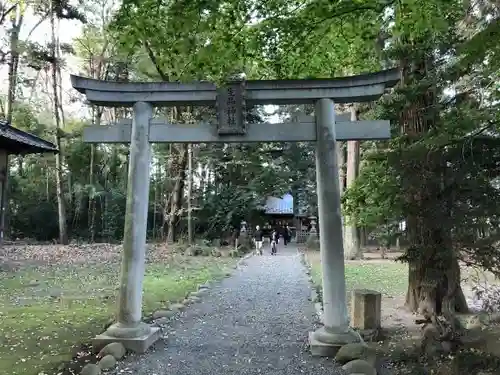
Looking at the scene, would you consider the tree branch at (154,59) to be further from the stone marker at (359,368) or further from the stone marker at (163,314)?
the stone marker at (359,368)

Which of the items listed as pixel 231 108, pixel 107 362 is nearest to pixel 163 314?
pixel 107 362

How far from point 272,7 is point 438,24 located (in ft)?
6.84

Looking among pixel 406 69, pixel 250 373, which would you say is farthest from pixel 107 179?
pixel 250 373

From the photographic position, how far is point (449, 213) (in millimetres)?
5289

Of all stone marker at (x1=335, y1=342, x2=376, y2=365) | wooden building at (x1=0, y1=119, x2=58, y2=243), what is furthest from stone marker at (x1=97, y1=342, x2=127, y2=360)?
wooden building at (x1=0, y1=119, x2=58, y2=243)

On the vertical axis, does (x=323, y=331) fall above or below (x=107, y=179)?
below

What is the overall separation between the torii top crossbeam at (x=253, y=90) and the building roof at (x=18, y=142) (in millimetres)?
7329

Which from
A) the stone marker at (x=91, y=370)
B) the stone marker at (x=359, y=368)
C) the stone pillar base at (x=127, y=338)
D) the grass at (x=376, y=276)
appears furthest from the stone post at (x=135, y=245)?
the grass at (x=376, y=276)

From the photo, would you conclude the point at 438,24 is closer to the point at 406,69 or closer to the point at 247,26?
the point at 247,26

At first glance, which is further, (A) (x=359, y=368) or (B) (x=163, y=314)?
(B) (x=163, y=314)

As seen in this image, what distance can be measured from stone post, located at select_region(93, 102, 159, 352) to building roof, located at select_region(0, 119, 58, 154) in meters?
7.71

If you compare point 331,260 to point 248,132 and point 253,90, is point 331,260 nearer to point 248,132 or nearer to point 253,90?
point 248,132

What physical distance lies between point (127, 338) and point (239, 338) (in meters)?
1.76

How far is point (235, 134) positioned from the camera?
6.79 meters
